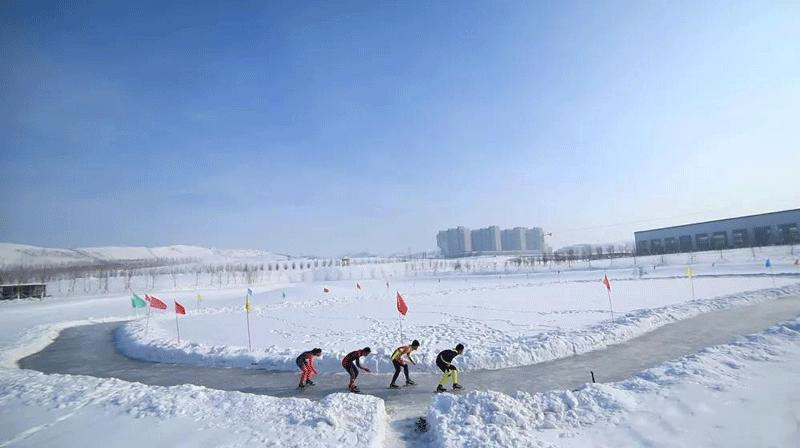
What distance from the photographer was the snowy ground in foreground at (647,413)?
6.78 metres

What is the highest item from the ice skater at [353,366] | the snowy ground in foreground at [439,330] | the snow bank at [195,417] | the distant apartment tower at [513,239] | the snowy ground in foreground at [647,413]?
the distant apartment tower at [513,239]

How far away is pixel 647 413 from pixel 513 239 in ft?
645

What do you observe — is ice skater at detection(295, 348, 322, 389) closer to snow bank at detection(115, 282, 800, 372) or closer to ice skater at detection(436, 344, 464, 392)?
snow bank at detection(115, 282, 800, 372)

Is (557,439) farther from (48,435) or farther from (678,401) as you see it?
(48,435)

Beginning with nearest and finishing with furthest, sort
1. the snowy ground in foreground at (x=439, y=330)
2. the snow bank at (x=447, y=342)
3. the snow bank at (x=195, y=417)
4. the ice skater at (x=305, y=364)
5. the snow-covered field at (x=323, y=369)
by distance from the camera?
1. the snow bank at (x=195, y=417)
2. the snow-covered field at (x=323, y=369)
3. the ice skater at (x=305, y=364)
4. the snow bank at (x=447, y=342)
5. the snowy ground in foreground at (x=439, y=330)

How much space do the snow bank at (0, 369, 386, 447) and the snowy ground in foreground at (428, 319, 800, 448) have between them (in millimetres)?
1840

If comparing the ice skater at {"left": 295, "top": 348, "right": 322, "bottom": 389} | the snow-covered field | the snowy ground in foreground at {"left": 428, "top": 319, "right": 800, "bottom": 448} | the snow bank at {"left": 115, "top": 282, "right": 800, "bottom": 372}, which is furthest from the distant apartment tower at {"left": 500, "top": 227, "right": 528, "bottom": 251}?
the ice skater at {"left": 295, "top": 348, "right": 322, "bottom": 389}

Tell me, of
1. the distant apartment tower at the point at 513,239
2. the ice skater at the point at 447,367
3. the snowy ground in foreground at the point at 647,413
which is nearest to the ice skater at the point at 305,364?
the ice skater at the point at 447,367

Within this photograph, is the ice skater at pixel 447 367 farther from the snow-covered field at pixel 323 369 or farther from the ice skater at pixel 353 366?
the ice skater at pixel 353 366

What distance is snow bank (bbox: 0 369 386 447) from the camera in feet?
23.9

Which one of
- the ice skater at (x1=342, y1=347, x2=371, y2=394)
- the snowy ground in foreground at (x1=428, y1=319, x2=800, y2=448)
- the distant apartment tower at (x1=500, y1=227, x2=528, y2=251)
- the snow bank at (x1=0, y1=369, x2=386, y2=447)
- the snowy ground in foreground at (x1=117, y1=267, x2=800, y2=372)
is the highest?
the distant apartment tower at (x1=500, y1=227, x2=528, y2=251)

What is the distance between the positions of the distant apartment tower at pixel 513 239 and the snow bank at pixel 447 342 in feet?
583

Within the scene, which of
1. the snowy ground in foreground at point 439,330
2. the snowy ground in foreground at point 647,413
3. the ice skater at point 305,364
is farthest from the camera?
the snowy ground in foreground at point 439,330

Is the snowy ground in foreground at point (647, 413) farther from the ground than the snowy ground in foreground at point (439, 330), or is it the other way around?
the snowy ground in foreground at point (647, 413)
